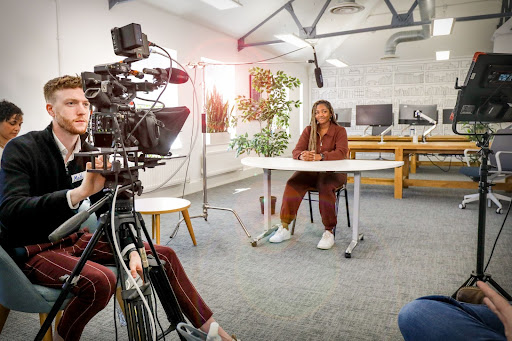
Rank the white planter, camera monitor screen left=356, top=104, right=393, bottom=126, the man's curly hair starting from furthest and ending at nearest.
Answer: camera monitor screen left=356, top=104, right=393, bottom=126 < the white planter < the man's curly hair

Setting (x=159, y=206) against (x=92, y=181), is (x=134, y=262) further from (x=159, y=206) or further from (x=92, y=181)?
(x=159, y=206)

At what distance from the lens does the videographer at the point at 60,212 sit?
1246mm

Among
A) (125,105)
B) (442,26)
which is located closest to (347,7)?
(442,26)

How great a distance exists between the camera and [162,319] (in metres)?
1.90

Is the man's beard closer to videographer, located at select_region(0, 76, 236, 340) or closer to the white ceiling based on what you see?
videographer, located at select_region(0, 76, 236, 340)

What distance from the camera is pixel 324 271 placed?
2.48 metres

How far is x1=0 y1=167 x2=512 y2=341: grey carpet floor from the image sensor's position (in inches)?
71.7

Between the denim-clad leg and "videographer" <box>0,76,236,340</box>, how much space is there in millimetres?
673

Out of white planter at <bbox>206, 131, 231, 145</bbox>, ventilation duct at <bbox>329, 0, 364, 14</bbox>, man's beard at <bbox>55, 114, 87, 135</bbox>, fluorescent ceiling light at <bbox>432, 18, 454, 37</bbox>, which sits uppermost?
ventilation duct at <bbox>329, 0, 364, 14</bbox>

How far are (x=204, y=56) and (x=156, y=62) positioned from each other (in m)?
0.95

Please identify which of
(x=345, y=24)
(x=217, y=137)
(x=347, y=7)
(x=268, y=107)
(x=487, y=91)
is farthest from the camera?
(x=345, y=24)

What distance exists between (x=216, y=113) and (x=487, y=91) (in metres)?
4.32

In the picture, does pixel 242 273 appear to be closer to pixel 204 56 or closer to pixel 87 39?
pixel 87 39

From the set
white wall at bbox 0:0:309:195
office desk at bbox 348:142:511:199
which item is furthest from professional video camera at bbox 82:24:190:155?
office desk at bbox 348:142:511:199
